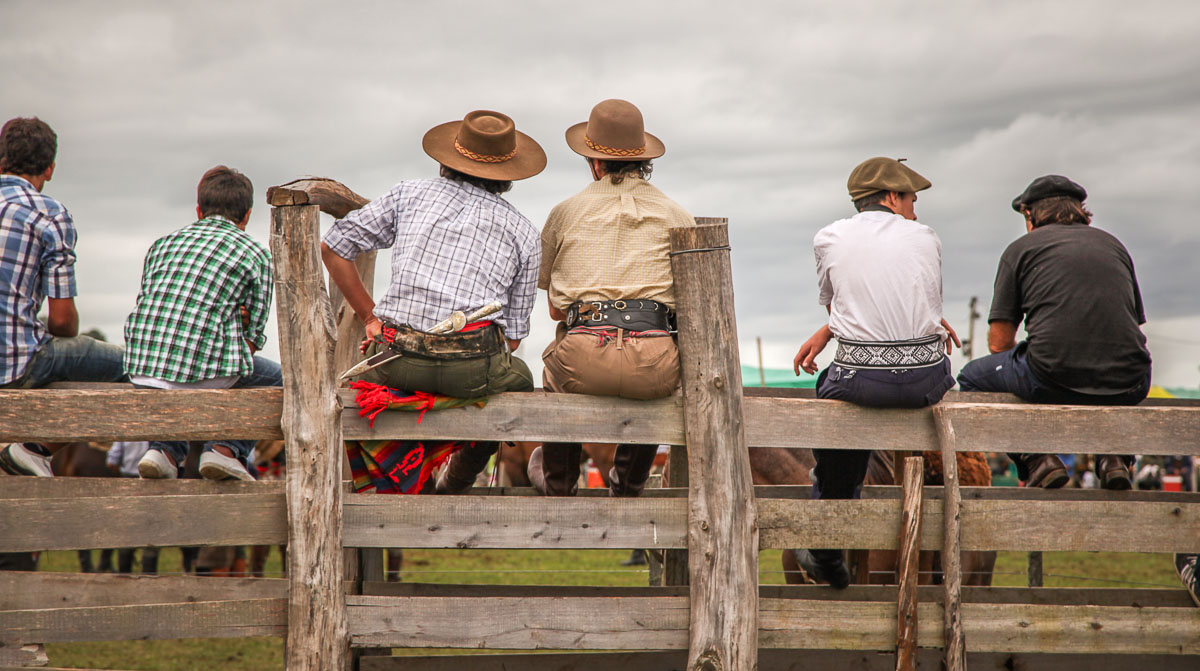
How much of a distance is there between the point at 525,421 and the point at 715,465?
82cm

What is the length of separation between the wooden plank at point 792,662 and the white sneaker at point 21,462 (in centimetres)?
184

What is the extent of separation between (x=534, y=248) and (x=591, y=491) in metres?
1.71

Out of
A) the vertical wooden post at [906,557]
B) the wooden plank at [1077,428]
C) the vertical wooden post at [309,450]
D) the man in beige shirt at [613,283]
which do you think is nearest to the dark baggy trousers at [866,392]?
the wooden plank at [1077,428]

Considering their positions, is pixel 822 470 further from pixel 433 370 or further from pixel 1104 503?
pixel 433 370

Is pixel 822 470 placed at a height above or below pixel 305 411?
below

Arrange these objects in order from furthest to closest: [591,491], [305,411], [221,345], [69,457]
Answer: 1. [69,457]
2. [591,491]
3. [221,345]
4. [305,411]

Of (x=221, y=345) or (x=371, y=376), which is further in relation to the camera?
(x=221, y=345)

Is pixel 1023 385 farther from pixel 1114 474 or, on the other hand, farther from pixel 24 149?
pixel 24 149

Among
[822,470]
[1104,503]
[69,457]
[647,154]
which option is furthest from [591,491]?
[69,457]

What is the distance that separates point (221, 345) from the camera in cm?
511

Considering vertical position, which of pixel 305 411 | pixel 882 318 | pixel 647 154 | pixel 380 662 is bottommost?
pixel 380 662

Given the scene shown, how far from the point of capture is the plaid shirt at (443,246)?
14.3 ft

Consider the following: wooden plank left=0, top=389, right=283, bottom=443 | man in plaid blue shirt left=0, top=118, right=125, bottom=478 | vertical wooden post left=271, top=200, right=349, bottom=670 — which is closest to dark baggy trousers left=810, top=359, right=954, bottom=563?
vertical wooden post left=271, top=200, right=349, bottom=670

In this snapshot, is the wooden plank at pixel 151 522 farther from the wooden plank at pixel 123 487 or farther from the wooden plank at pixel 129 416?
the wooden plank at pixel 129 416
